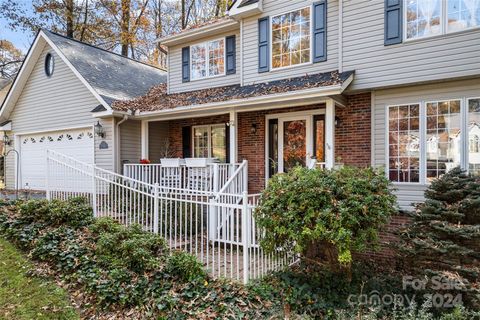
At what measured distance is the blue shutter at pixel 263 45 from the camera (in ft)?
29.8

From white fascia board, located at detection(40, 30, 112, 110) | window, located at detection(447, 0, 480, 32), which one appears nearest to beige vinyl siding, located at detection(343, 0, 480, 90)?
window, located at detection(447, 0, 480, 32)

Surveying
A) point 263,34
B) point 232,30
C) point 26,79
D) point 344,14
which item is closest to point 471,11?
point 344,14

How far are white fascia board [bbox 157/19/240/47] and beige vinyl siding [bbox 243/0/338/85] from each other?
73 centimetres

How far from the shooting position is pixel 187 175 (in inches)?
364

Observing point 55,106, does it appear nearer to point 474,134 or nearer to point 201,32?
point 201,32

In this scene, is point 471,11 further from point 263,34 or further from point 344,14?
point 263,34

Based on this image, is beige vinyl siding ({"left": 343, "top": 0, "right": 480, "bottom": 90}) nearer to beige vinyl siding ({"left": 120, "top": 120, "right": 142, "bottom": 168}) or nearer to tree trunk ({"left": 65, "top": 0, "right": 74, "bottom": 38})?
beige vinyl siding ({"left": 120, "top": 120, "right": 142, "bottom": 168})

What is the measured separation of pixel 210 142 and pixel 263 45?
3.58m

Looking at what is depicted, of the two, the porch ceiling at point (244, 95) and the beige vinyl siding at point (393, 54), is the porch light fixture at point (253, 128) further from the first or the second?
the beige vinyl siding at point (393, 54)

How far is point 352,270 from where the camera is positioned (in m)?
5.39

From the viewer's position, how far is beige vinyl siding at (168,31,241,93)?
1023cm

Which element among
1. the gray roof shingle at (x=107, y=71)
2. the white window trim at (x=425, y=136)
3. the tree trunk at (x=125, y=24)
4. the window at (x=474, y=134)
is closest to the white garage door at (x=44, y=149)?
the gray roof shingle at (x=107, y=71)

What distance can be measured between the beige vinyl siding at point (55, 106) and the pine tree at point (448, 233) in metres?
8.59

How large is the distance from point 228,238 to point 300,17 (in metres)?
6.10
